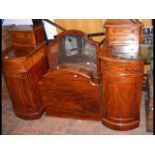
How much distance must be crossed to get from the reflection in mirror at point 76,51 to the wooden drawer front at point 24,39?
1.31 ft

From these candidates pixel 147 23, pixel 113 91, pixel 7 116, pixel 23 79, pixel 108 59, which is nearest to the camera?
pixel 108 59

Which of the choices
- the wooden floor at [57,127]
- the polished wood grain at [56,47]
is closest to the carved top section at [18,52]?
the polished wood grain at [56,47]

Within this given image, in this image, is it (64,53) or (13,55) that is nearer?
(13,55)

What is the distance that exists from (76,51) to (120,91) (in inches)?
37.8

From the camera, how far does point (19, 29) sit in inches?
116

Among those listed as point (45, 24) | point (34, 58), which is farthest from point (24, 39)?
point (45, 24)

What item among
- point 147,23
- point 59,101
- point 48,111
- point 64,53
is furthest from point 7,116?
point 147,23

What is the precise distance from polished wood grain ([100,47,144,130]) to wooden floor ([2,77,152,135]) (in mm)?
94

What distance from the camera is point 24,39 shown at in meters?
2.95

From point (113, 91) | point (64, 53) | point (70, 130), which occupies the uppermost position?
point (64, 53)

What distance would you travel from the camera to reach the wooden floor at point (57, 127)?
107 inches

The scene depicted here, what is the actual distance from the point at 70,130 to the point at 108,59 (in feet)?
3.75

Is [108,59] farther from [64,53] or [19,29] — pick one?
[19,29]

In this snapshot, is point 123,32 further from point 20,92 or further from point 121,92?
point 20,92
